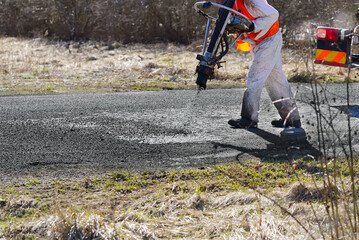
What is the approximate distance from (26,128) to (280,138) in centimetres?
297

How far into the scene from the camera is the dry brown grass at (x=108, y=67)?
30.6 ft

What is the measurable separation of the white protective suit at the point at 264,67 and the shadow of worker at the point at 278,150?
0.29 meters

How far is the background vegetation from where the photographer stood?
14.5 meters

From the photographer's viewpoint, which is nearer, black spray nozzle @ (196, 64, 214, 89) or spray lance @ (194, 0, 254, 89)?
spray lance @ (194, 0, 254, 89)

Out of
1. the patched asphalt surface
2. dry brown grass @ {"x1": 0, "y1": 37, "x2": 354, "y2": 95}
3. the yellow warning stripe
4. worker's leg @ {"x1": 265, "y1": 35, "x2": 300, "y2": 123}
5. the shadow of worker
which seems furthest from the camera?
dry brown grass @ {"x1": 0, "y1": 37, "x2": 354, "y2": 95}

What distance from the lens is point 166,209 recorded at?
3803 mm

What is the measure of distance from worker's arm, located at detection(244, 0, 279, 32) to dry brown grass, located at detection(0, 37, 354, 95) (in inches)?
124

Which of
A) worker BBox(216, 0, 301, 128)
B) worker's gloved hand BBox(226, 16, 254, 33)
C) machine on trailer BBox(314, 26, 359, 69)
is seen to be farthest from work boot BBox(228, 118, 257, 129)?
machine on trailer BBox(314, 26, 359, 69)

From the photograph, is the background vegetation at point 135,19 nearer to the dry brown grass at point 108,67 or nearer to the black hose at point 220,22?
the dry brown grass at point 108,67

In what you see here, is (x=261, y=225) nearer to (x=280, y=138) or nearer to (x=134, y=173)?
(x=134, y=173)

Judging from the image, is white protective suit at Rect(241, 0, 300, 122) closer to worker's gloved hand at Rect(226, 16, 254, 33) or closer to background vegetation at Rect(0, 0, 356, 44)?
worker's gloved hand at Rect(226, 16, 254, 33)

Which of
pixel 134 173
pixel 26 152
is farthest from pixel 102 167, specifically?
pixel 26 152

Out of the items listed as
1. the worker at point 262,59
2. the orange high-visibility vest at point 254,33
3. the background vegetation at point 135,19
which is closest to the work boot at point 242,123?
the worker at point 262,59

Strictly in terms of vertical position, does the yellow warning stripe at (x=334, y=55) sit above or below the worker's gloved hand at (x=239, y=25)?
below
